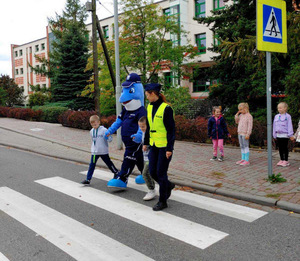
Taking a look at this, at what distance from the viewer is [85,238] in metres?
4.02


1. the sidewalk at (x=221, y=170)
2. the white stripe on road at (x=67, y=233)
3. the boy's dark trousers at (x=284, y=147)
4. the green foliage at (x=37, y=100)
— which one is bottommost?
the white stripe on road at (x=67, y=233)

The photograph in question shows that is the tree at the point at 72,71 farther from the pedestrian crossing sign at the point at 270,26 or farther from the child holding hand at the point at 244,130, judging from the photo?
the pedestrian crossing sign at the point at 270,26

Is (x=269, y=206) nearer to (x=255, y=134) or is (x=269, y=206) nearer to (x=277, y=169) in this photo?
(x=277, y=169)

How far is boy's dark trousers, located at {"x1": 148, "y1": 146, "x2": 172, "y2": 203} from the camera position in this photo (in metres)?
4.95

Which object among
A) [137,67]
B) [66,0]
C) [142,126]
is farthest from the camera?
[66,0]

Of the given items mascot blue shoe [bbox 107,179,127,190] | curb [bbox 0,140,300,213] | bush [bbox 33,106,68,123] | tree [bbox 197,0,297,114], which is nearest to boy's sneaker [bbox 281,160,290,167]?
curb [bbox 0,140,300,213]

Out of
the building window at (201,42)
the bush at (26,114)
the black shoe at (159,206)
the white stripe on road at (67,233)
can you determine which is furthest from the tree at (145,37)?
the building window at (201,42)

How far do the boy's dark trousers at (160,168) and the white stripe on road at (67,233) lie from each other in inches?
50.7

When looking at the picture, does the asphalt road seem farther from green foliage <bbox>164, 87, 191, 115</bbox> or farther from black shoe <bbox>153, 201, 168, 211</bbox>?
green foliage <bbox>164, 87, 191, 115</bbox>

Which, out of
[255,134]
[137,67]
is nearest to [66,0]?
[137,67]

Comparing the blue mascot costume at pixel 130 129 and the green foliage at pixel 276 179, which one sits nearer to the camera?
the blue mascot costume at pixel 130 129

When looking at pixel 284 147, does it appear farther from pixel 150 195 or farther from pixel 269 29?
pixel 150 195

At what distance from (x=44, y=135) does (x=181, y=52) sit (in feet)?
28.4

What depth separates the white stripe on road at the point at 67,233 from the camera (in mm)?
3586
